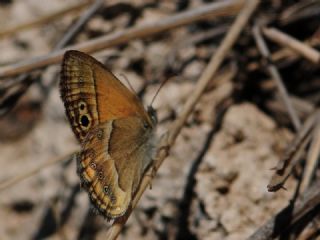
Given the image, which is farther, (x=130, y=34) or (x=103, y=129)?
(x=130, y=34)

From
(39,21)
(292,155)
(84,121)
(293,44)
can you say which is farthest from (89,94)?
(293,44)

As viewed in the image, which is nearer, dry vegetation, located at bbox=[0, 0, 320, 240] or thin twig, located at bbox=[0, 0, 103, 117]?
dry vegetation, located at bbox=[0, 0, 320, 240]

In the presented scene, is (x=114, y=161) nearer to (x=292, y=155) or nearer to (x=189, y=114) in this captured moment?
(x=189, y=114)

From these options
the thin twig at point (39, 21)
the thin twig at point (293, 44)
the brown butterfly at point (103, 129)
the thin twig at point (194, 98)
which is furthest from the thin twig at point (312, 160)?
the thin twig at point (39, 21)

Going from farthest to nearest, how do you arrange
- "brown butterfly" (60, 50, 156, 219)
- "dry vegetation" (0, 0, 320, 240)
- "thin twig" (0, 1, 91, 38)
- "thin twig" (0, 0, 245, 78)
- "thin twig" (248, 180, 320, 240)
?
"thin twig" (0, 1, 91, 38)
"thin twig" (0, 0, 245, 78)
"dry vegetation" (0, 0, 320, 240)
"brown butterfly" (60, 50, 156, 219)
"thin twig" (248, 180, 320, 240)

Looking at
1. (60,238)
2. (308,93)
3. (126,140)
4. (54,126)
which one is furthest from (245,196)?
(54,126)

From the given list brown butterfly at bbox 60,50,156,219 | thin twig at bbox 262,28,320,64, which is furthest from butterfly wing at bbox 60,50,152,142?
thin twig at bbox 262,28,320,64

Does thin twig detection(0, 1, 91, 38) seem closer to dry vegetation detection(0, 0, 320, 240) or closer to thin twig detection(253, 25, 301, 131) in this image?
dry vegetation detection(0, 0, 320, 240)
